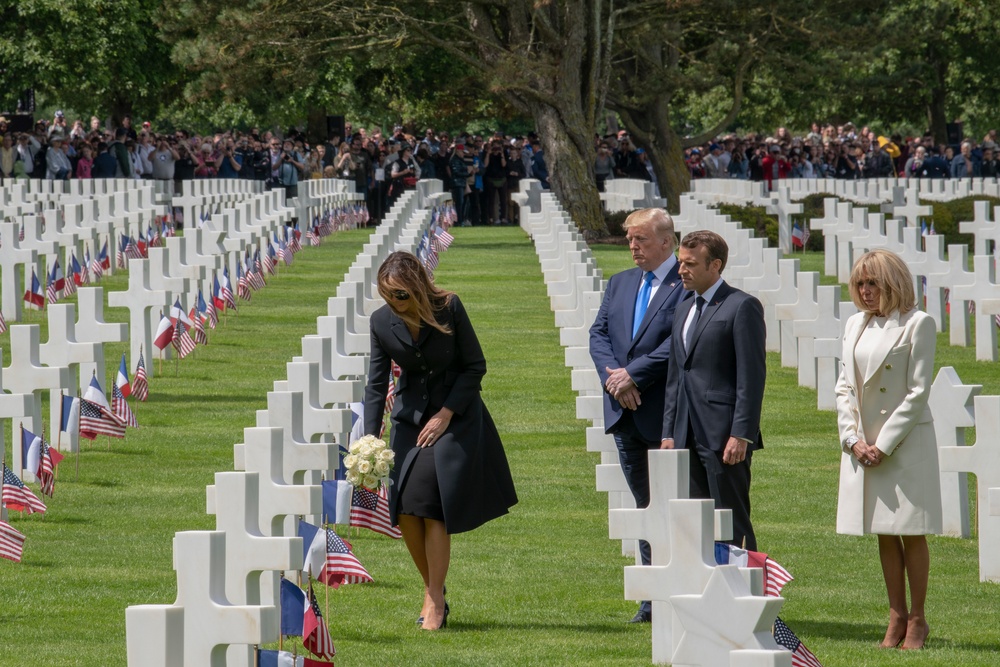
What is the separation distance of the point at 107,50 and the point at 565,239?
26.1 metres

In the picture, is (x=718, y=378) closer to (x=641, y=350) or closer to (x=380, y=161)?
(x=641, y=350)

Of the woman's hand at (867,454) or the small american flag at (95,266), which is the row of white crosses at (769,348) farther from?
the small american flag at (95,266)

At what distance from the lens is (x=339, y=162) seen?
40.3 metres

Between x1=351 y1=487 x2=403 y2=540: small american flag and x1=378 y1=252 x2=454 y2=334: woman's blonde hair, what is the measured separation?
863 mm

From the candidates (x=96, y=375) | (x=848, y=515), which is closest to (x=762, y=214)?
Answer: (x=96, y=375)

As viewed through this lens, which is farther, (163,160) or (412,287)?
(163,160)

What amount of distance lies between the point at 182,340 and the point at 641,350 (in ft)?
27.3

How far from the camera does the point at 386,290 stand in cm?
752

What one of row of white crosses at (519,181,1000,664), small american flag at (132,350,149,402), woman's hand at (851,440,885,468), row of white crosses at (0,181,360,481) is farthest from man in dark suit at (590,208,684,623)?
small american flag at (132,350,149,402)

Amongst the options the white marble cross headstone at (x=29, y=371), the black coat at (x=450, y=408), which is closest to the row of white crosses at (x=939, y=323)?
the black coat at (x=450, y=408)

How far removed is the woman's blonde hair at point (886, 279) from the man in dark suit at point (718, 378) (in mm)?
442

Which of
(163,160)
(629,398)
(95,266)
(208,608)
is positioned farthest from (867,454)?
(163,160)

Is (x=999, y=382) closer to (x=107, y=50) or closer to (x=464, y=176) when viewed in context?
(x=464, y=176)

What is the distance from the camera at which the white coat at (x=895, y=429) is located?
718cm
